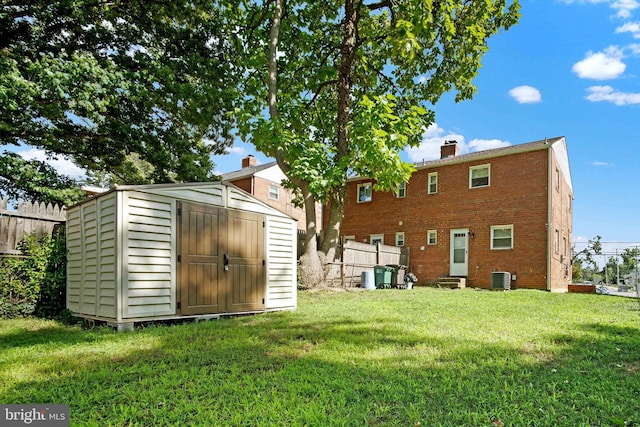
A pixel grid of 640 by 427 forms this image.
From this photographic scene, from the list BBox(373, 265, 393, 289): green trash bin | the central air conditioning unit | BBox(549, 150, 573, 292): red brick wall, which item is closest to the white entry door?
the central air conditioning unit

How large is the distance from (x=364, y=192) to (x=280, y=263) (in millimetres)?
13728

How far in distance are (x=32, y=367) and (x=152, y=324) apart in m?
2.20

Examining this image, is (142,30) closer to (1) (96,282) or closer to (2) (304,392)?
(1) (96,282)

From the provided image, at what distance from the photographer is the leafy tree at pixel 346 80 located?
10.3 m

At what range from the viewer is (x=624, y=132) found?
19969 mm

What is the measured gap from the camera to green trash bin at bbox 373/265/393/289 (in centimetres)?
1480

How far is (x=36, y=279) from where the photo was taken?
22.6 feet

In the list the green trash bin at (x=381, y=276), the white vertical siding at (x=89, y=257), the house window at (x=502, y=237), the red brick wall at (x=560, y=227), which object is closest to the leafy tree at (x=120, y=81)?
the white vertical siding at (x=89, y=257)

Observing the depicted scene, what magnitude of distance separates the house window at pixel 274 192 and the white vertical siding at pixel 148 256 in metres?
19.3

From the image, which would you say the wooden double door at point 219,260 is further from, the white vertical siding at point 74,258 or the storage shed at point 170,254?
the white vertical siding at point 74,258

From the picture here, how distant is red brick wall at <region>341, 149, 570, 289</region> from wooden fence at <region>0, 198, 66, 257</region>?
14988mm

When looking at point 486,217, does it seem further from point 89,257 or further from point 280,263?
point 89,257

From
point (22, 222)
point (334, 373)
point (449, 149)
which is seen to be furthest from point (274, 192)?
point (334, 373)

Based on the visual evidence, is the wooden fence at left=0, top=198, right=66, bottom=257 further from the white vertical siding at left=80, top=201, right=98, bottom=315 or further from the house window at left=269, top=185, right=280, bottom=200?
the house window at left=269, top=185, right=280, bottom=200
